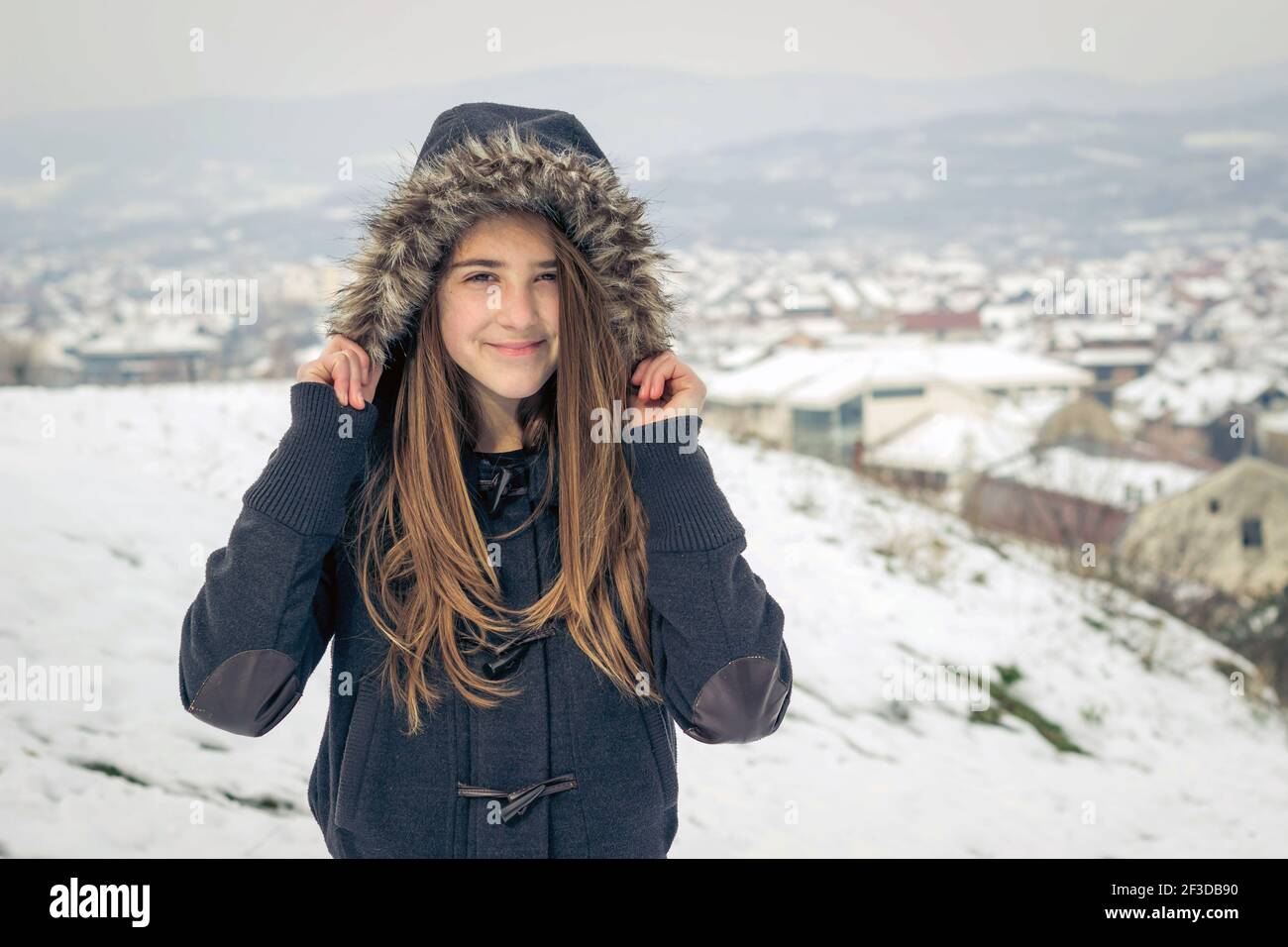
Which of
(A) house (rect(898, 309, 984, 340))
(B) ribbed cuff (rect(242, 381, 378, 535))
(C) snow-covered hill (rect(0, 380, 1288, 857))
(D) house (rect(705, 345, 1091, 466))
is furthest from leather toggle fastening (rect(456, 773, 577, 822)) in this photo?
(A) house (rect(898, 309, 984, 340))

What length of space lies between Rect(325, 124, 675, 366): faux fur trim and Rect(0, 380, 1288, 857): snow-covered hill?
2.08 metres

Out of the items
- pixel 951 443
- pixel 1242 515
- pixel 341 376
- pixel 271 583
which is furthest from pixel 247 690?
pixel 951 443

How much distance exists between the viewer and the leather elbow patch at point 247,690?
1487 millimetres

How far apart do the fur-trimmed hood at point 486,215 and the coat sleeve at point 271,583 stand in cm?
24

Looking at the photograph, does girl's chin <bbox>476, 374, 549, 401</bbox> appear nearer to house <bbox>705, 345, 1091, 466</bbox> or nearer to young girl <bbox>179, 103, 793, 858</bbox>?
young girl <bbox>179, 103, 793, 858</bbox>

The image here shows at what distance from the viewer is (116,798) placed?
3189 mm

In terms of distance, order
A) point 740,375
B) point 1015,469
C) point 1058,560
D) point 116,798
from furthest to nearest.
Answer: point 740,375
point 1015,469
point 1058,560
point 116,798

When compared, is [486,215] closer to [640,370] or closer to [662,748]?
[640,370]

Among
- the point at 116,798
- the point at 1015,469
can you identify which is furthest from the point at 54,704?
the point at 1015,469

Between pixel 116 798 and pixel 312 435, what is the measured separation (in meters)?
2.25

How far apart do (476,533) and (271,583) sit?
34cm

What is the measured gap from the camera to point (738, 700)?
157cm

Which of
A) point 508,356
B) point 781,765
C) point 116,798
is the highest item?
point 508,356
